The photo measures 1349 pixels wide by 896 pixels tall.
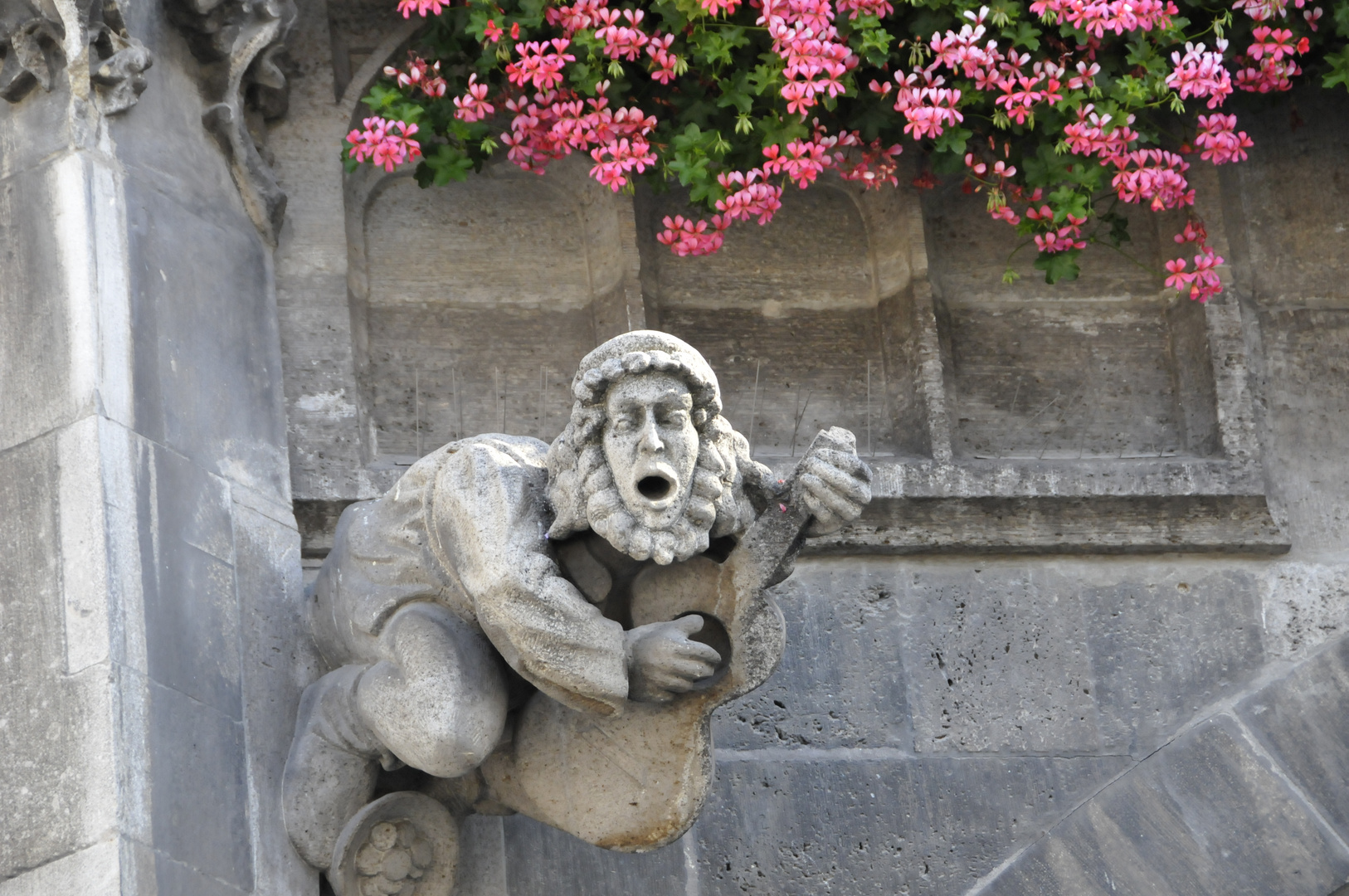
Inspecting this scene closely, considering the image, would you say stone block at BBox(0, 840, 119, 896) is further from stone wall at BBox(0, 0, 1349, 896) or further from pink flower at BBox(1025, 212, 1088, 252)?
pink flower at BBox(1025, 212, 1088, 252)

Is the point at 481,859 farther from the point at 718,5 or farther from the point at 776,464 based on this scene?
the point at 718,5

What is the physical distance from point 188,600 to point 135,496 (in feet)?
0.60

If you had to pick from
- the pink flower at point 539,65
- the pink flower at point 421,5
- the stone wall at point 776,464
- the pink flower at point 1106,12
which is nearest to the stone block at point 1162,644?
the stone wall at point 776,464

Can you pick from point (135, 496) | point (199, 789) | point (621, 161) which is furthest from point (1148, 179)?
point (199, 789)

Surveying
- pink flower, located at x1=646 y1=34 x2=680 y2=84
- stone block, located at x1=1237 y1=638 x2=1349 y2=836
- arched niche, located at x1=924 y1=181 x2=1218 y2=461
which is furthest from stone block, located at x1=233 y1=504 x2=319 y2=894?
A: stone block, located at x1=1237 y1=638 x2=1349 y2=836

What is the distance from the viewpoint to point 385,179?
16.4ft

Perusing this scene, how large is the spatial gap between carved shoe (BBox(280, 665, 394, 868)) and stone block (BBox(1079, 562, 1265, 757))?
1.40 m

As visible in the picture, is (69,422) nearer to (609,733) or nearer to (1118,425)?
(609,733)

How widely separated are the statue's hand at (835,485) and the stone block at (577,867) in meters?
0.91

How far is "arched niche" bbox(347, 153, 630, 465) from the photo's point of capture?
4812 mm

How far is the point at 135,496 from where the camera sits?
13.0 feet

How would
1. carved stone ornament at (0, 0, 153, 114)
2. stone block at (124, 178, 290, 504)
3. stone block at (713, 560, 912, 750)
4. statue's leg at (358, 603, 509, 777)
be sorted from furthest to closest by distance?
1. stone block at (713, 560, 912, 750)
2. carved stone ornament at (0, 0, 153, 114)
3. stone block at (124, 178, 290, 504)
4. statue's leg at (358, 603, 509, 777)

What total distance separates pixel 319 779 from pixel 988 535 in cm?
136

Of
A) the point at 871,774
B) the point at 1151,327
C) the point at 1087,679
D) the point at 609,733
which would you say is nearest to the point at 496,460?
the point at 609,733
